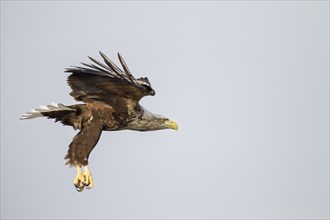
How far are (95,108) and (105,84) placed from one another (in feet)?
1.37

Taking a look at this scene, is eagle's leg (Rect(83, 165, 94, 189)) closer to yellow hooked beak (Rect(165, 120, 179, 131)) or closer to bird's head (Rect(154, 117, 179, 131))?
bird's head (Rect(154, 117, 179, 131))

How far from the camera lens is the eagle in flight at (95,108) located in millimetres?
15523

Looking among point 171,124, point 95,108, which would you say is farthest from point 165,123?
point 95,108

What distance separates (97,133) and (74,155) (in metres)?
0.50

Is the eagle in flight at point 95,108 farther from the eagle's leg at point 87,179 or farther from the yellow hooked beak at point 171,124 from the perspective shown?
the yellow hooked beak at point 171,124

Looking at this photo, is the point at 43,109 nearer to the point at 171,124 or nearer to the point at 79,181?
the point at 79,181

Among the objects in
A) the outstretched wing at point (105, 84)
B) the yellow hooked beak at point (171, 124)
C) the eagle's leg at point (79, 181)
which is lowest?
the eagle's leg at point (79, 181)

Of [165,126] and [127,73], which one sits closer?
[127,73]

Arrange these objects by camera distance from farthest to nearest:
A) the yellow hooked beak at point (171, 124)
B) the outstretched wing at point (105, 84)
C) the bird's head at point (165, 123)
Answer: the yellow hooked beak at point (171, 124) < the bird's head at point (165, 123) < the outstretched wing at point (105, 84)

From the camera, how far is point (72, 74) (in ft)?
52.3

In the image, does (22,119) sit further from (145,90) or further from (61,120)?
(145,90)

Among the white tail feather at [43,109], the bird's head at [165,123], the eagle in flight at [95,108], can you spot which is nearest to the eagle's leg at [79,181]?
the eagle in flight at [95,108]

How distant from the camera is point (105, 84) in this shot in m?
15.8

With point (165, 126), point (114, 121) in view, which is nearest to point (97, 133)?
point (114, 121)
